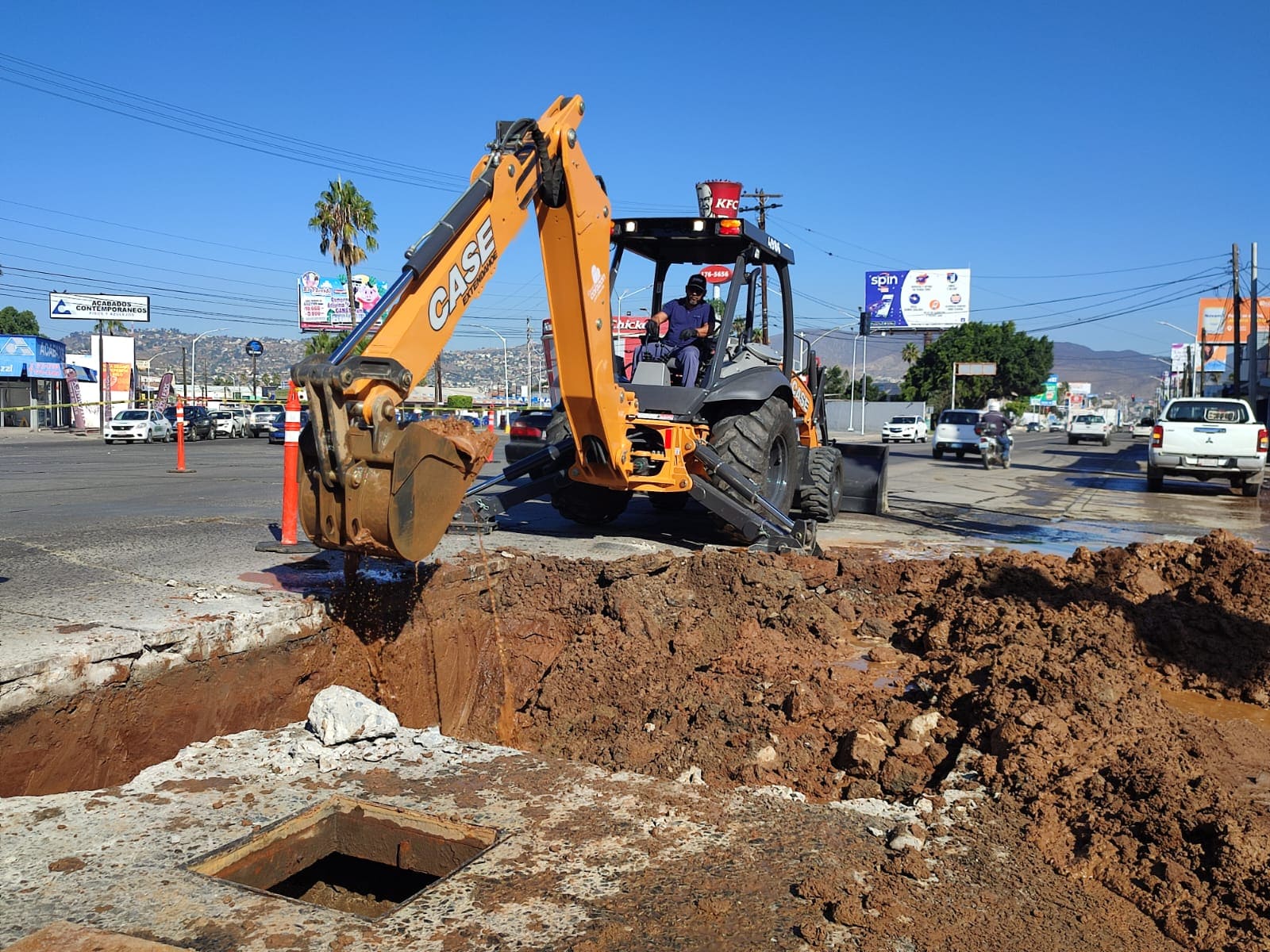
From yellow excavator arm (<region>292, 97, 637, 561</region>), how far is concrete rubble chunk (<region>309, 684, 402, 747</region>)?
2.28ft

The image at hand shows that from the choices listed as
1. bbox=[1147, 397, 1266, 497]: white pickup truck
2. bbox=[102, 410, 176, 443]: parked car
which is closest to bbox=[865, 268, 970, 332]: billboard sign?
bbox=[102, 410, 176, 443]: parked car

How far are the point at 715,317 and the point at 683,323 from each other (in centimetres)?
40

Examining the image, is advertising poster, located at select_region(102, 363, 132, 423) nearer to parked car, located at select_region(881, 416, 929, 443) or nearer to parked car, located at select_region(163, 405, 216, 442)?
parked car, located at select_region(163, 405, 216, 442)

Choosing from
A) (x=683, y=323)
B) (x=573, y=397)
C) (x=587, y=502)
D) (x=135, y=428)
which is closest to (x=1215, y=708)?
(x=573, y=397)

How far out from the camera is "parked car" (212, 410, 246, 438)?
43494mm

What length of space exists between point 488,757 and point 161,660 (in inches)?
63.7

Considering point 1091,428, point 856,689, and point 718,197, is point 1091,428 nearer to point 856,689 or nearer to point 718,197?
point 718,197

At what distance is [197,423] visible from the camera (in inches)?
1624

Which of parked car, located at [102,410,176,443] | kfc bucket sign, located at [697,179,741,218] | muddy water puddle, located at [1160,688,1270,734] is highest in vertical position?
kfc bucket sign, located at [697,179,741,218]

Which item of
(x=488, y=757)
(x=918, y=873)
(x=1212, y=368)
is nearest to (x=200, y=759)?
(x=488, y=757)

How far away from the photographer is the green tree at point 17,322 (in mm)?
89938

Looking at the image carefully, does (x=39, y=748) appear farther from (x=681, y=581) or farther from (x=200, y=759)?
(x=681, y=581)

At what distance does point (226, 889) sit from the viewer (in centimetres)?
307

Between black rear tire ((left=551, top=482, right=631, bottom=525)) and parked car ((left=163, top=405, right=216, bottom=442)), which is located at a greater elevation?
parked car ((left=163, top=405, right=216, bottom=442))
